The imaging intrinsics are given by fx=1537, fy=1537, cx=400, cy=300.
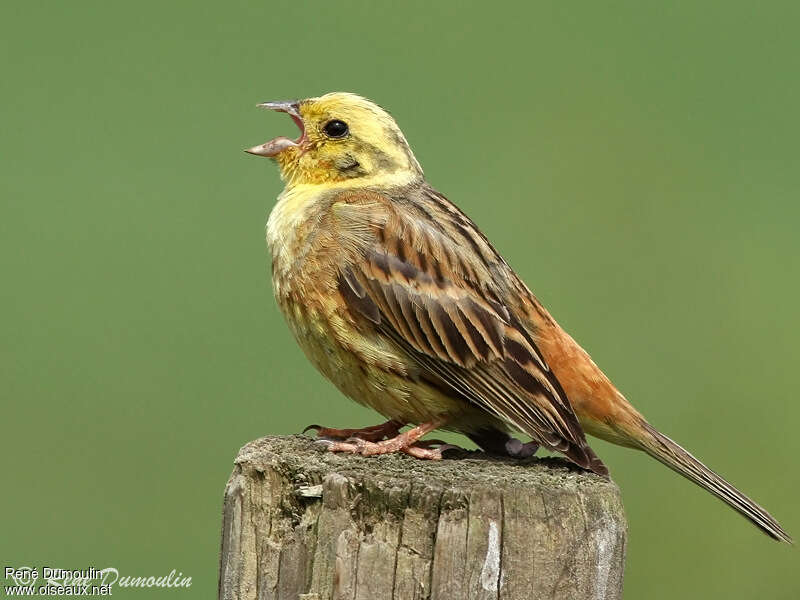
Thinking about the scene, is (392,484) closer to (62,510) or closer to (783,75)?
(62,510)

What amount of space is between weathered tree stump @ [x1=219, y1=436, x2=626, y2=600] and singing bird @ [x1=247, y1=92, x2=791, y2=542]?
84 cm

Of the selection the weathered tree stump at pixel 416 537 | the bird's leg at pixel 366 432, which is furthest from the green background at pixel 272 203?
the weathered tree stump at pixel 416 537

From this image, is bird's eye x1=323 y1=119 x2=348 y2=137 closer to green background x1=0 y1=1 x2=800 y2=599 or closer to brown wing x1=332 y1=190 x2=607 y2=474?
brown wing x1=332 y1=190 x2=607 y2=474

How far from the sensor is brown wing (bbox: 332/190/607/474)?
20.2 ft

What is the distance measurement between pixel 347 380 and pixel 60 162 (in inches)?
395

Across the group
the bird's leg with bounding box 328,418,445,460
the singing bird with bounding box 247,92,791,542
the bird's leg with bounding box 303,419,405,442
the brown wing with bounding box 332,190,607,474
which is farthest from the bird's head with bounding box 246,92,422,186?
the bird's leg with bounding box 328,418,445,460

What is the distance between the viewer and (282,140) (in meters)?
7.26

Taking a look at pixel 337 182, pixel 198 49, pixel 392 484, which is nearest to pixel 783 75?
pixel 198 49

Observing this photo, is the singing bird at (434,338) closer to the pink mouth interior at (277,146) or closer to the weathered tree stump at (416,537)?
the pink mouth interior at (277,146)

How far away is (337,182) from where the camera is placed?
23.5 feet

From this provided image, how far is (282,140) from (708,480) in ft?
8.33

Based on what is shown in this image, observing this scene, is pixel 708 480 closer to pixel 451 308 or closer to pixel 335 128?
pixel 451 308

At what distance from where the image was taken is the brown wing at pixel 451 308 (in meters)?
6.14

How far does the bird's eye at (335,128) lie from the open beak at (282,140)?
0.12m
